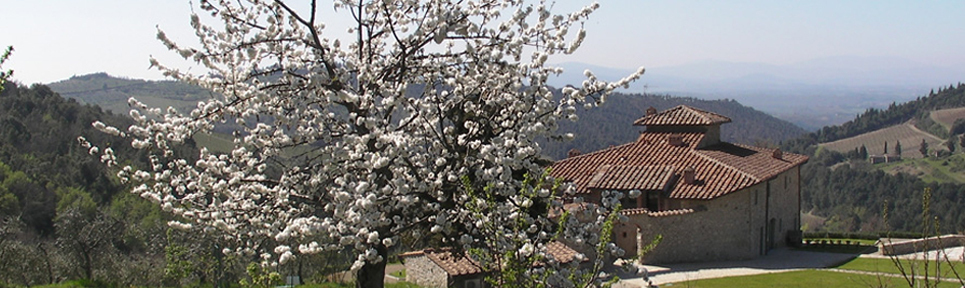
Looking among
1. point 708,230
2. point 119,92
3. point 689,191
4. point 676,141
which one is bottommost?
point 708,230

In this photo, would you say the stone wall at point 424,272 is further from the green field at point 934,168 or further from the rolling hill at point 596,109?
the rolling hill at point 596,109

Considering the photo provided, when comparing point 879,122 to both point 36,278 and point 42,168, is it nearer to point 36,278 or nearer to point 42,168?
point 42,168

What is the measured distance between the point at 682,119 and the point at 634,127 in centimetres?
13176

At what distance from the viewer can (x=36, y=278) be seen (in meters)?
25.6

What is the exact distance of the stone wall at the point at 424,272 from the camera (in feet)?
68.8

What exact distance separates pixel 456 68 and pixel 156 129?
3.39 meters

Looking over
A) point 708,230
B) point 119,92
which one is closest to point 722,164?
point 708,230

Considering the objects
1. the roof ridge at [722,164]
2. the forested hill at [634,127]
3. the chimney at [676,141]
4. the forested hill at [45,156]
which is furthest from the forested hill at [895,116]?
A: the roof ridge at [722,164]

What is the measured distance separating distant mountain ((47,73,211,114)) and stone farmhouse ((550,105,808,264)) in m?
117

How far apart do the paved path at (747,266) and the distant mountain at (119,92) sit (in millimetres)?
121433

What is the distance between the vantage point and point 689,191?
A: 2752cm

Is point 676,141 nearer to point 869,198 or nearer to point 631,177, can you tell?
point 631,177

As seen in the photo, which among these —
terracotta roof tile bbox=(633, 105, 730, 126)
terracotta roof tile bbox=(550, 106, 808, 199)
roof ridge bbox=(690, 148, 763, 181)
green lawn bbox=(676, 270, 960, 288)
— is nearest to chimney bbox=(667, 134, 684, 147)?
terracotta roof tile bbox=(550, 106, 808, 199)

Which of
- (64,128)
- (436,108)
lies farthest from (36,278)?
(64,128)
